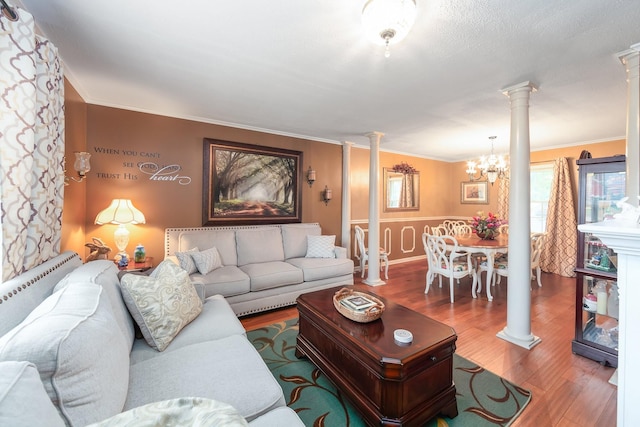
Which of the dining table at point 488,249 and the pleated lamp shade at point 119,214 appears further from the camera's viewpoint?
the dining table at point 488,249

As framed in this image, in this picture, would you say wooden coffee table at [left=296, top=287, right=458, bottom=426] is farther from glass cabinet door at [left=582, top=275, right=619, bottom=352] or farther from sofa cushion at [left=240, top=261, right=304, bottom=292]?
glass cabinet door at [left=582, top=275, right=619, bottom=352]

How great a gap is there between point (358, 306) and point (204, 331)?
1.06 meters

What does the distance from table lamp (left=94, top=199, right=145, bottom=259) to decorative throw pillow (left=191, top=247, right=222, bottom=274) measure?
0.70m

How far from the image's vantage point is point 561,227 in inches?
192

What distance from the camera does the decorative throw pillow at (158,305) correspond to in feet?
5.11

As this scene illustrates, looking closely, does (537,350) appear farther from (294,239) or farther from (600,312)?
(294,239)

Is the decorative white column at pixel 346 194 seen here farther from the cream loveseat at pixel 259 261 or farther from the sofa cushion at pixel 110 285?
the sofa cushion at pixel 110 285

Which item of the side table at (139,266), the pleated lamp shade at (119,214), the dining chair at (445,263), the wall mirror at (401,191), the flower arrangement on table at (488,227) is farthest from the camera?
the wall mirror at (401,191)

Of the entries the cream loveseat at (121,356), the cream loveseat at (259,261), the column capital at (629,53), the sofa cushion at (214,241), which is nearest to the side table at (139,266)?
the cream loveseat at (259,261)

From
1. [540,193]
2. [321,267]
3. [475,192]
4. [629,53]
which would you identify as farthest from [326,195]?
[540,193]

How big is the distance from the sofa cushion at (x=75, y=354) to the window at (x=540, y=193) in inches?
260

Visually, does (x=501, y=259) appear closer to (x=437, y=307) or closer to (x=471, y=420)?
(x=437, y=307)

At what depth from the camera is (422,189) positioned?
6238 mm

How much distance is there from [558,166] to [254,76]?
5.58 m
